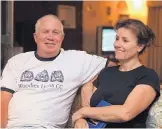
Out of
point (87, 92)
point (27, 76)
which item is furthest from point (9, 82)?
point (87, 92)

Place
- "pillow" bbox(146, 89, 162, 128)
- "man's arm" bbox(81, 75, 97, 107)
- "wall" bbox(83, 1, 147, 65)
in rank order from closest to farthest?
"pillow" bbox(146, 89, 162, 128) → "man's arm" bbox(81, 75, 97, 107) → "wall" bbox(83, 1, 147, 65)

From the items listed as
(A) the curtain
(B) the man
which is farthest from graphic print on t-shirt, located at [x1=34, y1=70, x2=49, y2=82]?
(A) the curtain

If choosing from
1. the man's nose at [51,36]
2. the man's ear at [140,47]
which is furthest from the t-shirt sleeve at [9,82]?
the man's ear at [140,47]

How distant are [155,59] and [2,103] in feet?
4.09

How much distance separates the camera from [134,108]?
159cm

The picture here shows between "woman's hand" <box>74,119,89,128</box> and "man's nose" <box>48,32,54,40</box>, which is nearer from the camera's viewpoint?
"woman's hand" <box>74,119,89,128</box>

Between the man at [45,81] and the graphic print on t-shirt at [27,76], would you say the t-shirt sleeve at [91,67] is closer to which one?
the man at [45,81]

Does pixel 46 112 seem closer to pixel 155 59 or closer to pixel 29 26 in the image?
pixel 155 59

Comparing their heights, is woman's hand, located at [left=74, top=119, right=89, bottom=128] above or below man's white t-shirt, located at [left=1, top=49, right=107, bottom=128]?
below

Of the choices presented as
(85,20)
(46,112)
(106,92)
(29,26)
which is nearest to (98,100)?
(106,92)

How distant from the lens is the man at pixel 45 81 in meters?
1.92

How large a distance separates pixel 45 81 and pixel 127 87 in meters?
0.50

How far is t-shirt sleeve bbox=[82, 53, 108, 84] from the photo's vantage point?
1954 millimetres

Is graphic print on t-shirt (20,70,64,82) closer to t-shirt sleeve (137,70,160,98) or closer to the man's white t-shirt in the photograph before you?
the man's white t-shirt
